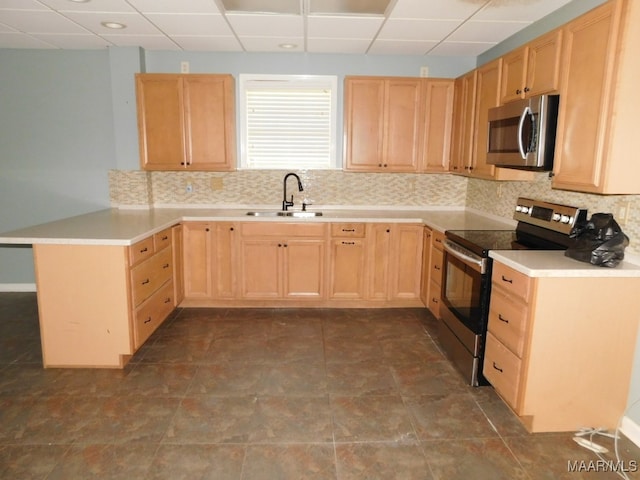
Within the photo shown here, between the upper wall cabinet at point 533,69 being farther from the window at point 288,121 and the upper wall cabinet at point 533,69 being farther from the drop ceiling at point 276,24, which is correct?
the window at point 288,121

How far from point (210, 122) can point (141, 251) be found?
5.39 ft

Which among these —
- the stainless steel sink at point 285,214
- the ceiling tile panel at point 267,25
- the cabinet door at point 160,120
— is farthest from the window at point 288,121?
the ceiling tile panel at point 267,25

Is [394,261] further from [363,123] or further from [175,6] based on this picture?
[175,6]

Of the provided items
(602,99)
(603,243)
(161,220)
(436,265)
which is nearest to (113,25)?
(161,220)

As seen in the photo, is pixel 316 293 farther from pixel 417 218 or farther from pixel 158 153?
pixel 158 153

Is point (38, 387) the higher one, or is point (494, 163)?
point (494, 163)

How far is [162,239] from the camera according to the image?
3723 mm

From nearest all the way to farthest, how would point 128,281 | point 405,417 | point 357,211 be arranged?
point 405,417 → point 128,281 → point 357,211

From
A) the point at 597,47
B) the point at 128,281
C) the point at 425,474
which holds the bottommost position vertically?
the point at 425,474

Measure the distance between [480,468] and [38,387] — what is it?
2.73 metres

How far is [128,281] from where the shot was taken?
3.04 metres

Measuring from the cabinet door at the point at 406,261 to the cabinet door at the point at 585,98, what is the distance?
172 cm

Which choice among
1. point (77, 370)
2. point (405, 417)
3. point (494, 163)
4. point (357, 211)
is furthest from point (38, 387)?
point (494, 163)

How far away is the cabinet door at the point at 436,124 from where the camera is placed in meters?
4.34
